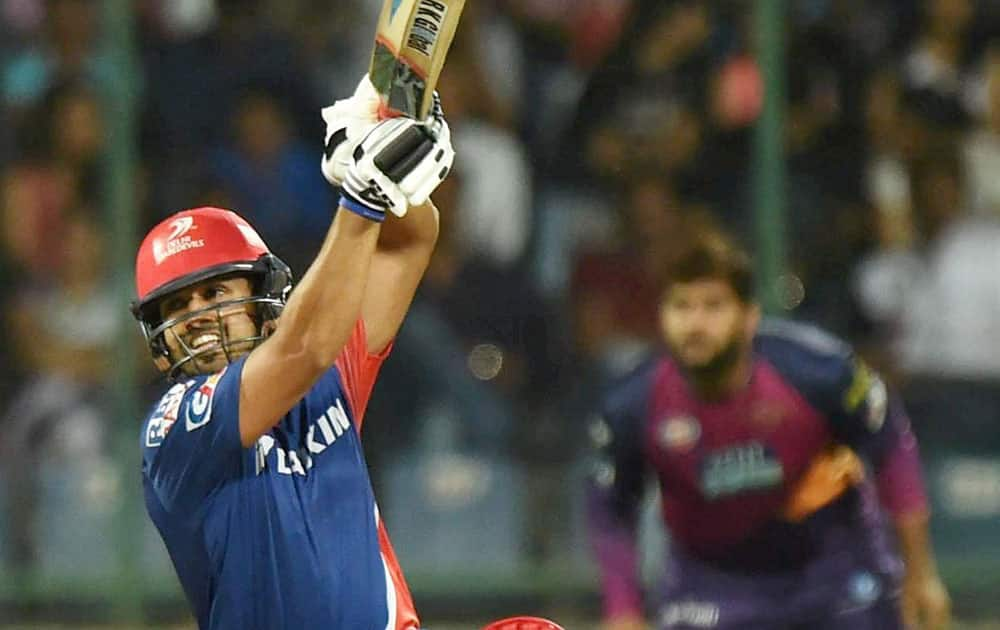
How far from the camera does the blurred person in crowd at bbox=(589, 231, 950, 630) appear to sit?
6.57m

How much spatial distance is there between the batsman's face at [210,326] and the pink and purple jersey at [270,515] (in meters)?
0.08

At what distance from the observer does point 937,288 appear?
8.76 meters

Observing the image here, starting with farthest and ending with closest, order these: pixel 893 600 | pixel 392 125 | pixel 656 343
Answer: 1. pixel 656 343
2. pixel 893 600
3. pixel 392 125

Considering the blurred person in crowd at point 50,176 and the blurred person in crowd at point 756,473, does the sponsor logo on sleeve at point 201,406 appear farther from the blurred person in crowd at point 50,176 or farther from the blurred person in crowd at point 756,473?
the blurred person in crowd at point 50,176

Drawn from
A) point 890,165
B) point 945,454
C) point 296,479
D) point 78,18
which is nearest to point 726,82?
point 890,165

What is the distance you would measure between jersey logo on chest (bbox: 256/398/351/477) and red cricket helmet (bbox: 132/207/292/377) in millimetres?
210

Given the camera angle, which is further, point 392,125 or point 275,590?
point 275,590

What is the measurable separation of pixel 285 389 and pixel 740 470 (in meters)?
2.97

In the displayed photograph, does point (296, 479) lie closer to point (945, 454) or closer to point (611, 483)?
point (611, 483)

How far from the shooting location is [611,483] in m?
6.71

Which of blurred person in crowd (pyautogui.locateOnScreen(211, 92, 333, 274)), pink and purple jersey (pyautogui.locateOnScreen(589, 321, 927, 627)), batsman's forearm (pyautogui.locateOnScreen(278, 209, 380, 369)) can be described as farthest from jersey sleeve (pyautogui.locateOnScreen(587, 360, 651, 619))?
batsman's forearm (pyautogui.locateOnScreen(278, 209, 380, 369))

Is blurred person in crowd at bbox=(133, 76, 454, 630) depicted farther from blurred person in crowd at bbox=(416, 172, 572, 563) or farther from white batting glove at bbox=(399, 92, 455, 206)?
blurred person in crowd at bbox=(416, 172, 572, 563)

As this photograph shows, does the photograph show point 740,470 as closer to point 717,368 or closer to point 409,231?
point 717,368

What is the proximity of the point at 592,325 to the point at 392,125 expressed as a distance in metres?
5.02
